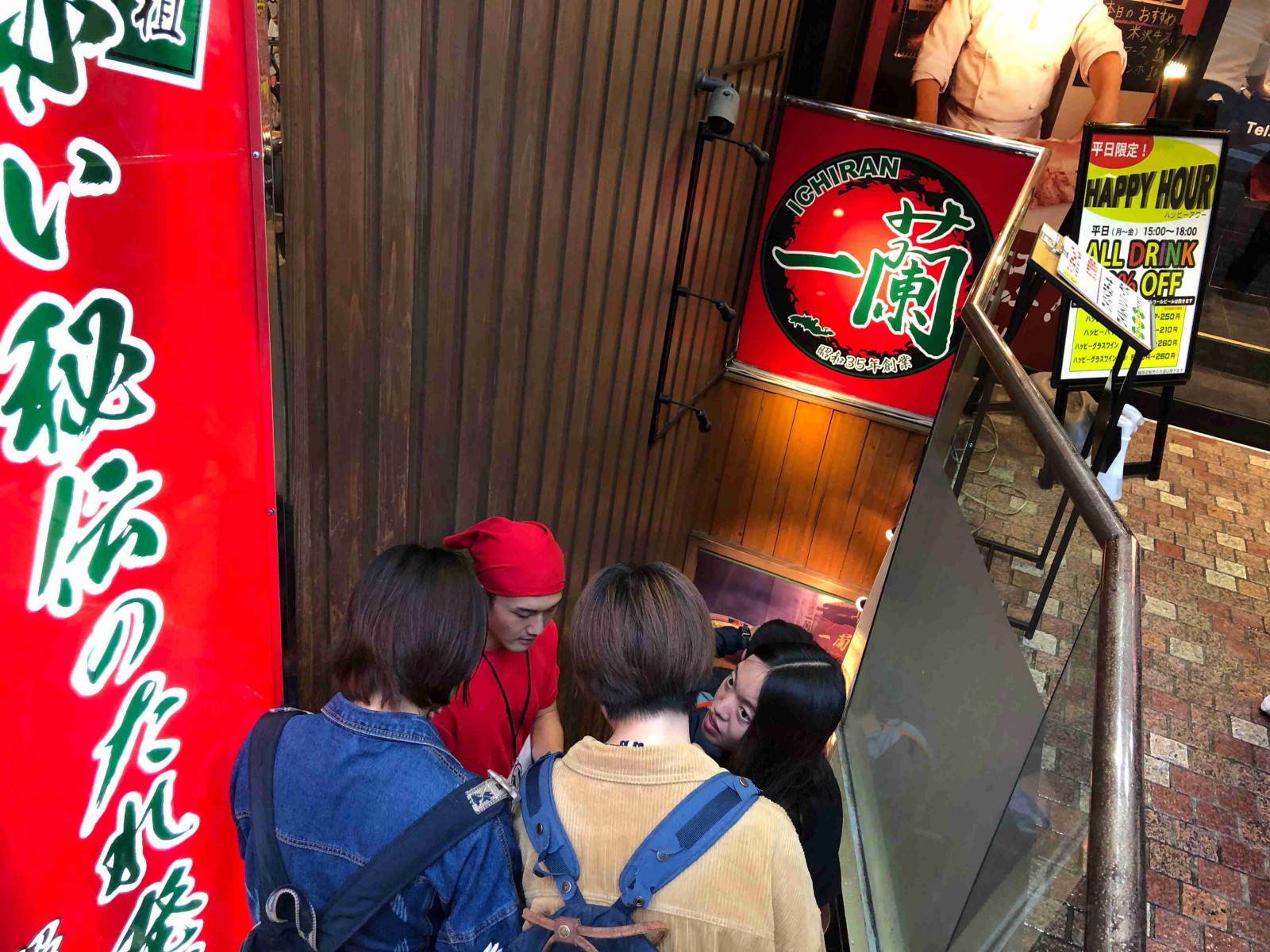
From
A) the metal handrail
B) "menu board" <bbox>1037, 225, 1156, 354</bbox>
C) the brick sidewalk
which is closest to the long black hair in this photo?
the metal handrail

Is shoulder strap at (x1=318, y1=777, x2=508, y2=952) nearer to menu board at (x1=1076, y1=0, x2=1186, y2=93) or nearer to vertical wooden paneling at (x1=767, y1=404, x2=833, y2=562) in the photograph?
vertical wooden paneling at (x1=767, y1=404, x2=833, y2=562)

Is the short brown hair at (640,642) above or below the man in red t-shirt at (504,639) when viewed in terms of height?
above

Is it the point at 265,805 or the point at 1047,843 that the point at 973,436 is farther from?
the point at 265,805

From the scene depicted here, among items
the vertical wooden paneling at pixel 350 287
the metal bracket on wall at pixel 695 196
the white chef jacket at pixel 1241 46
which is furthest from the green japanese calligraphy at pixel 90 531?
the white chef jacket at pixel 1241 46

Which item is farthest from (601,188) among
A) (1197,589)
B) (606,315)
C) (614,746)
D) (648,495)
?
(1197,589)

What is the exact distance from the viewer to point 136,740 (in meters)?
1.34

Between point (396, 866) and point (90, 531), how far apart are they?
57 cm

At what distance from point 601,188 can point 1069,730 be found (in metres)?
2.18

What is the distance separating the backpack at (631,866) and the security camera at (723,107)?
2969 mm

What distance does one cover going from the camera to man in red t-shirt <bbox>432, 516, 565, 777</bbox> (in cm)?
197

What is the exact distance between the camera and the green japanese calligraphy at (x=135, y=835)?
1350 millimetres

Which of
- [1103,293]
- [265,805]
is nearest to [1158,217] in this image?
[1103,293]

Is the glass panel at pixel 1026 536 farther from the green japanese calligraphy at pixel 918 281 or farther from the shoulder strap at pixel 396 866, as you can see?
the green japanese calligraphy at pixel 918 281

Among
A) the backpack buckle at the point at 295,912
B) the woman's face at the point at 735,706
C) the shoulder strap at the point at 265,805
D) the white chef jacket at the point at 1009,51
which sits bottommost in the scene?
the woman's face at the point at 735,706
